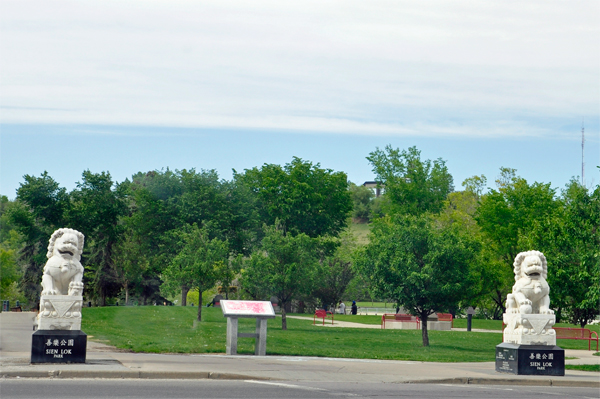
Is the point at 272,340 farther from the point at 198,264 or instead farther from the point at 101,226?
the point at 101,226

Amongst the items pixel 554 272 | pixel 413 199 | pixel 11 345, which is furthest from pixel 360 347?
pixel 413 199

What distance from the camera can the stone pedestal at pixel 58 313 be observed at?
15.7 meters

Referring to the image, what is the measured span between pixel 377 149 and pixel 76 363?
62.0 metres

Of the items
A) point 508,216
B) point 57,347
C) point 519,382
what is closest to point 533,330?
point 519,382

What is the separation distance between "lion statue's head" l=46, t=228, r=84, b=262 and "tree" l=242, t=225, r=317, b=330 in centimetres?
1747

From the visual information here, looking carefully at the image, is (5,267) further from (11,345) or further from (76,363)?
(76,363)

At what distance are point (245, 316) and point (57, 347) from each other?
214 inches

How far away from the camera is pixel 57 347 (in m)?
15.4

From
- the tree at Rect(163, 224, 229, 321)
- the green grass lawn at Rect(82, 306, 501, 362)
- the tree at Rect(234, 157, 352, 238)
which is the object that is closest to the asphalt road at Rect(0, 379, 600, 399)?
the green grass lawn at Rect(82, 306, 501, 362)

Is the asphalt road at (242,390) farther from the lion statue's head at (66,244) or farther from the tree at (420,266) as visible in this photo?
the tree at (420,266)

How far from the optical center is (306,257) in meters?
34.7

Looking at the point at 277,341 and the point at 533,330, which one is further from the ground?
the point at 533,330

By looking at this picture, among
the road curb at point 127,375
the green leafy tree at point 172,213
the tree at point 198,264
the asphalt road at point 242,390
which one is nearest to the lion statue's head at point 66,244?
the road curb at point 127,375

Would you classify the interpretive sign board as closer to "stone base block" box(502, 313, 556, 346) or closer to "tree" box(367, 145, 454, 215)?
"stone base block" box(502, 313, 556, 346)
